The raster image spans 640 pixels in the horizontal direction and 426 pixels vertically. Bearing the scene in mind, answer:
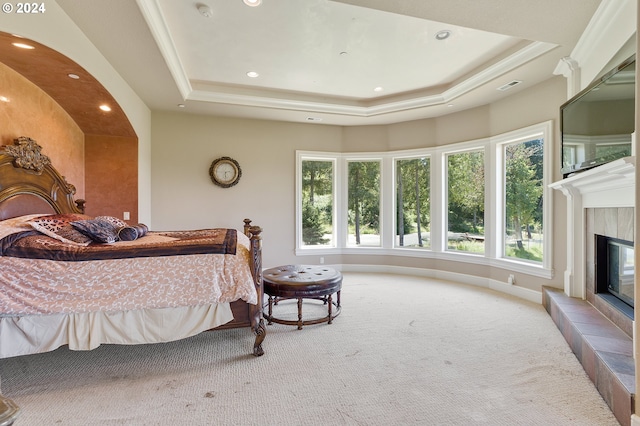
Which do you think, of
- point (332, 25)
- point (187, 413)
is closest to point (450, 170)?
point (332, 25)

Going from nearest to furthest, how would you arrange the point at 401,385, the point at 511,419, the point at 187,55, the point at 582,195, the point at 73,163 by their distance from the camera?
the point at 511,419, the point at 401,385, the point at 582,195, the point at 187,55, the point at 73,163

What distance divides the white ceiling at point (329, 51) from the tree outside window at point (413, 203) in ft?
3.13

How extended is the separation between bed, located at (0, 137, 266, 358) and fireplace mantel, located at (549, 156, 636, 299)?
283 cm

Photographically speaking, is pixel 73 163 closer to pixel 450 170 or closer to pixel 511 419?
pixel 511 419

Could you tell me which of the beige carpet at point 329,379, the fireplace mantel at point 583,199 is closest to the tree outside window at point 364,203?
the beige carpet at point 329,379

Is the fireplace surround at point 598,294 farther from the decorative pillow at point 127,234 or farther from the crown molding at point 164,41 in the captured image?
the decorative pillow at point 127,234

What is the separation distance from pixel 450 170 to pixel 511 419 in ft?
13.1

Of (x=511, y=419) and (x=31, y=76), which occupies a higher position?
(x=31, y=76)

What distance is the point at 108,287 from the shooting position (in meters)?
2.19

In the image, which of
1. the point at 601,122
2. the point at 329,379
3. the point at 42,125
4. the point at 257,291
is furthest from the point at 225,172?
the point at 601,122

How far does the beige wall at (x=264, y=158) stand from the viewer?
15.6ft

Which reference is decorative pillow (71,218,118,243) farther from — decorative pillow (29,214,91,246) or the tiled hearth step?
the tiled hearth step

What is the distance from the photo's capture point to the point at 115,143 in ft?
13.4

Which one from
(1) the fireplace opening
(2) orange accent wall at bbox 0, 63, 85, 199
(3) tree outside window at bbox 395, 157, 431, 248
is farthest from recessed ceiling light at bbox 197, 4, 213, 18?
(1) the fireplace opening
